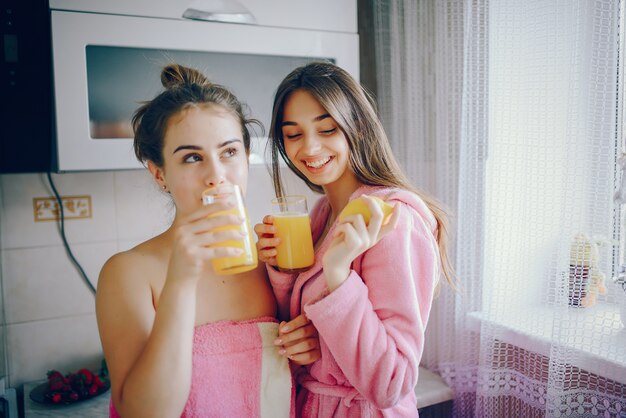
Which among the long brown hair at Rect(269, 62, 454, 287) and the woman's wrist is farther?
the long brown hair at Rect(269, 62, 454, 287)

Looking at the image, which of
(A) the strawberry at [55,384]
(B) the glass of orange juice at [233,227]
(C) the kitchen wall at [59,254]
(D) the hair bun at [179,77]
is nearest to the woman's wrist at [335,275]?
(B) the glass of orange juice at [233,227]

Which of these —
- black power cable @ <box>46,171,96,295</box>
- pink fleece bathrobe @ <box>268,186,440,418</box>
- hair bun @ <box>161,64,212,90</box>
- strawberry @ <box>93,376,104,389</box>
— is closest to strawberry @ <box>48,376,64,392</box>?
strawberry @ <box>93,376,104,389</box>

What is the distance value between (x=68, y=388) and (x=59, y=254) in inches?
19.3

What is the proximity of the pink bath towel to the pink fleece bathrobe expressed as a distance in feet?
0.28

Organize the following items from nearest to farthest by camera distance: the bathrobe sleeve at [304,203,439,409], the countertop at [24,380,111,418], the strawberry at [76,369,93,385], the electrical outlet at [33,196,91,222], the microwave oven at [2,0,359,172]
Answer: the bathrobe sleeve at [304,203,439,409] → the microwave oven at [2,0,359,172] → the countertop at [24,380,111,418] → the strawberry at [76,369,93,385] → the electrical outlet at [33,196,91,222]

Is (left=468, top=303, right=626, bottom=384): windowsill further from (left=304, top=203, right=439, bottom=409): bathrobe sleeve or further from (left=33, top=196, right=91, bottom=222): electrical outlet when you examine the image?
(left=33, top=196, right=91, bottom=222): electrical outlet

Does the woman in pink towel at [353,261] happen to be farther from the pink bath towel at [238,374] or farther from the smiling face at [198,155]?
the smiling face at [198,155]

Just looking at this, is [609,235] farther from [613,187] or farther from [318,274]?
[318,274]

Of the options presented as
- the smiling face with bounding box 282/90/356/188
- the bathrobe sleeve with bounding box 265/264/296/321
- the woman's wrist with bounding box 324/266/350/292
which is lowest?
the bathrobe sleeve with bounding box 265/264/296/321

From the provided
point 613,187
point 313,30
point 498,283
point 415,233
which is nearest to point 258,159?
point 313,30

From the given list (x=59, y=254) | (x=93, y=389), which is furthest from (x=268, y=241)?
(x=59, y=254)

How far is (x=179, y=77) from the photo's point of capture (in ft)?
3.79

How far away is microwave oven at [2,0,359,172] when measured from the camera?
4.50 ft

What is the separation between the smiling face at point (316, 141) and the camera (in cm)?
115
